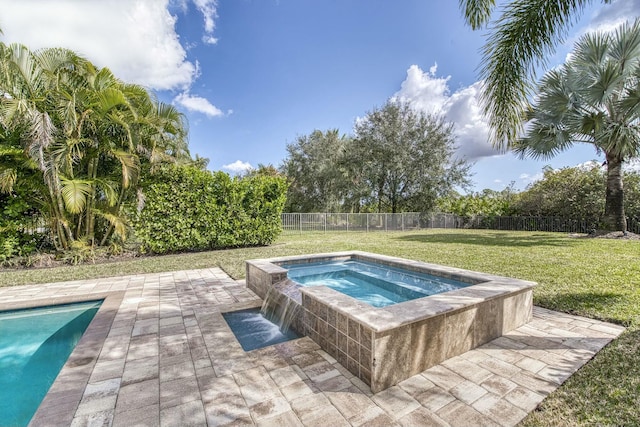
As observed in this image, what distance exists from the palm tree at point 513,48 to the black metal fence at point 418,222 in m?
12.8

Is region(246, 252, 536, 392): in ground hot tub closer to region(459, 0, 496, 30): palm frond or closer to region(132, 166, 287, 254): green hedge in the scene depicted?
region(459, 0, 496, 30): palm frond

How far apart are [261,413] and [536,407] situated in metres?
1.90

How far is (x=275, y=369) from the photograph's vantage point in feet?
8.21

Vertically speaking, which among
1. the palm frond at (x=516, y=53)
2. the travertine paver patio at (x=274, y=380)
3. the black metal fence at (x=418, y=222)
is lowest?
the travertine paver patio at (x=274, y=380)

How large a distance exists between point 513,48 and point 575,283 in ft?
13.5

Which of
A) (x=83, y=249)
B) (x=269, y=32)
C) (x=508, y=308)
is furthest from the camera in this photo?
(x=269, y=32)

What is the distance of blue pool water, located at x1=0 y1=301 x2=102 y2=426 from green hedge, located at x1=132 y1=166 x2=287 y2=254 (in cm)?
414

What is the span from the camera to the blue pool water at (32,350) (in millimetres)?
2350

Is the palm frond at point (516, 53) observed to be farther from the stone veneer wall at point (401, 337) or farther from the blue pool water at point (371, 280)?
the stone veneer wall at point (401, 337)

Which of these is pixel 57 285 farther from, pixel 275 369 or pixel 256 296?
pixel 275 369

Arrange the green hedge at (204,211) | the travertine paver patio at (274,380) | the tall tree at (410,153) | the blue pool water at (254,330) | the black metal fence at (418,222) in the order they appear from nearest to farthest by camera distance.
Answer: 1. the travertine paver patio at (274,380)
2. the blue pool water at (254,330)
3. the green hedge at (204,211)
4. the black metal fence at (418,222)
5. the tall tree at (410,153)

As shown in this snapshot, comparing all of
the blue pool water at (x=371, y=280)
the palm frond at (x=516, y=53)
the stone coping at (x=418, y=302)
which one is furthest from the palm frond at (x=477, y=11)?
the blue pool water at (x=371, y=280)

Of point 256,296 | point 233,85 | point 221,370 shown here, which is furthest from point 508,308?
point 233,85

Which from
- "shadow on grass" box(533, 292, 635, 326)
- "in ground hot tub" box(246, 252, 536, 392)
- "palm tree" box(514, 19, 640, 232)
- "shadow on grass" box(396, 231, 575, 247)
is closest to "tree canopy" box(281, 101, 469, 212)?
"shadow on grass" box(396, 231, 575, 247)
